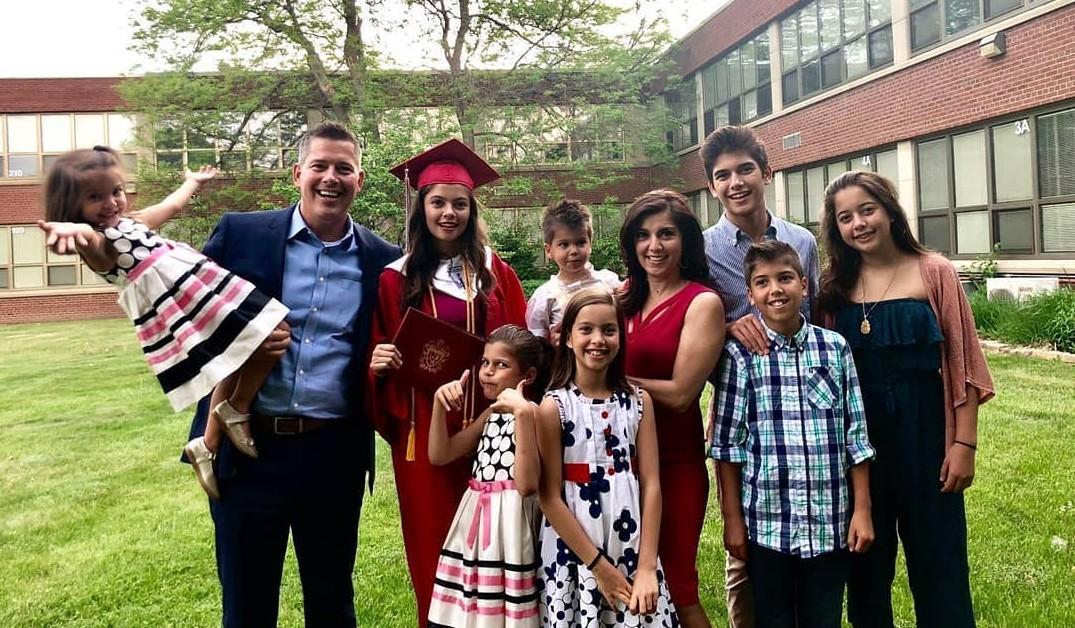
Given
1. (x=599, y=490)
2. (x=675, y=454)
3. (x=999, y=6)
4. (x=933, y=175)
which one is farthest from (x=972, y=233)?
(x=599, y=490)

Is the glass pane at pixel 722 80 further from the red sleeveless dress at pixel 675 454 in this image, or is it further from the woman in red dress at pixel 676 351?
the red sleeveless dress at pixel 675 454

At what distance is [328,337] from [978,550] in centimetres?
353

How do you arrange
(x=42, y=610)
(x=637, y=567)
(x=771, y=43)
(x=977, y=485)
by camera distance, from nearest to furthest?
(x=637, y=567) → (x=42, y=610) → (x=977, y=485) → (x=771, y=43)

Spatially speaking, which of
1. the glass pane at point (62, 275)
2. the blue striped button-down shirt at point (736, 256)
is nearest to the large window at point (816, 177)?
the blue striped button-down shirt at point (736, 256)

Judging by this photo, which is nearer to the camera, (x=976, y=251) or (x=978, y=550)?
(x=978, y=550)

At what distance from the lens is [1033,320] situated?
918 centimetres

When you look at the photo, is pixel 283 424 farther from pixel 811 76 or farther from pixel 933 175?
pixel 811 76

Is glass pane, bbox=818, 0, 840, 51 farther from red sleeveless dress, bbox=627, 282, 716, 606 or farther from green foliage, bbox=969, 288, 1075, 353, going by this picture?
red sleeveless dress, bbox=627, 282, 716, 606

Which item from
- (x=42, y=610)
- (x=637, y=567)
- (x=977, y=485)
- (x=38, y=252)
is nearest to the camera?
(x=637, y=567)

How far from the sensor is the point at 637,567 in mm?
2336

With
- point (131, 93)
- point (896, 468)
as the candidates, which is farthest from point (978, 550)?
point (131, 93)

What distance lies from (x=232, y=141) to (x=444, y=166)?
18.4m

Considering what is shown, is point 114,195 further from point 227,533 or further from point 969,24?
point 969,24

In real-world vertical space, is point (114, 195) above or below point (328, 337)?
above
